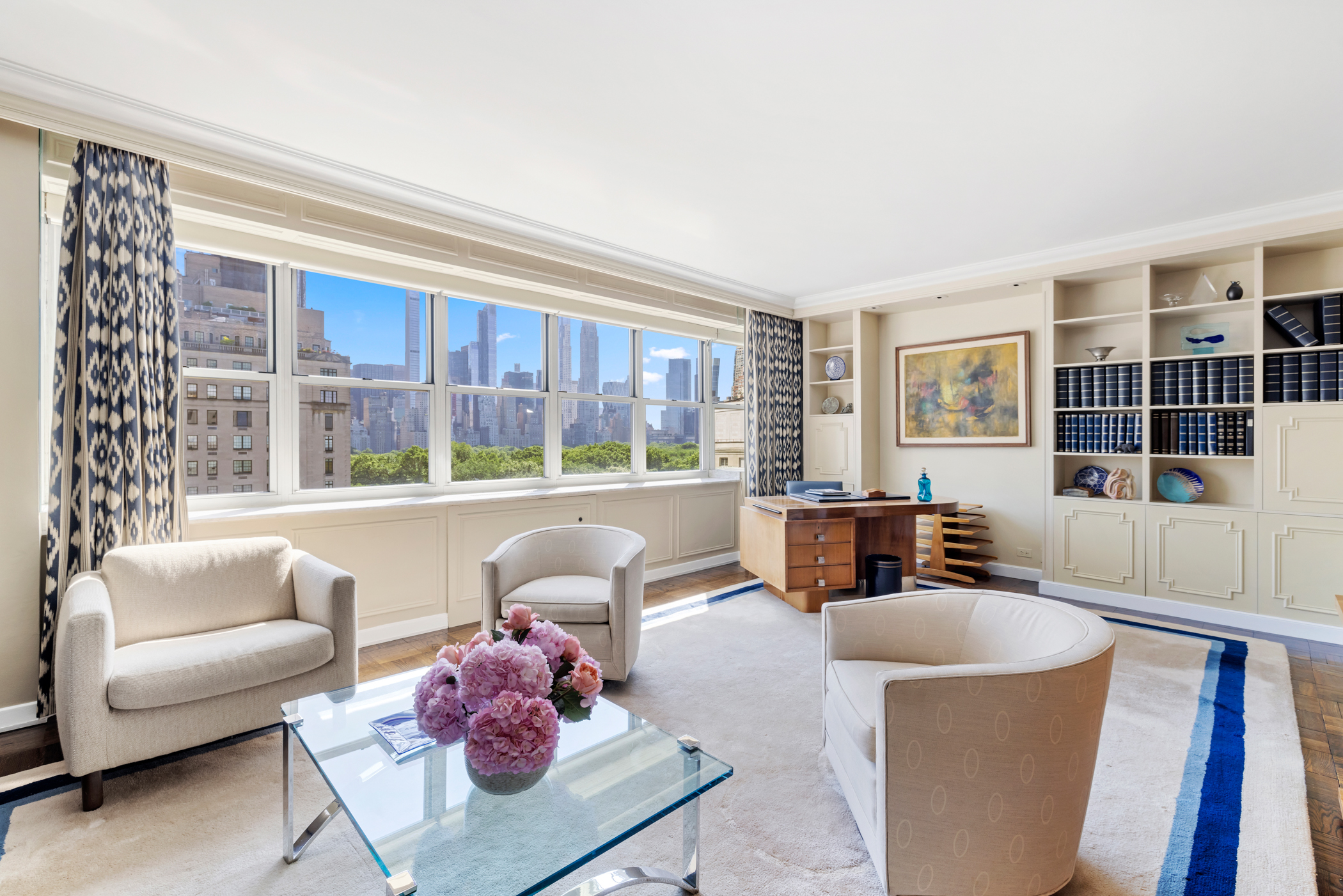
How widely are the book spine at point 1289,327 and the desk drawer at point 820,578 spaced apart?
10.2ft

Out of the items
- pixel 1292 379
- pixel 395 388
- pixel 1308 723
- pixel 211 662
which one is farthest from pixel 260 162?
pixel 1292 379

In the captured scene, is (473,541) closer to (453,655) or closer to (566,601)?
(566,601)

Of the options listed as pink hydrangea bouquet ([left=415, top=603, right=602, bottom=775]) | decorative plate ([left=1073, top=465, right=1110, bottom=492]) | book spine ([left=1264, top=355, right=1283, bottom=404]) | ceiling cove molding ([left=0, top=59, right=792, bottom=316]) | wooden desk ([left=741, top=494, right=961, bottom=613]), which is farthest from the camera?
decorative plate ([left=1073, top=465, right=1110, bottom=492])

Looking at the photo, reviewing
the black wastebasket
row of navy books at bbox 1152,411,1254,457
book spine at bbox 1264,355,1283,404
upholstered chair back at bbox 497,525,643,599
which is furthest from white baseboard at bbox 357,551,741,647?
book spine at bbox 1264,355,1283,404

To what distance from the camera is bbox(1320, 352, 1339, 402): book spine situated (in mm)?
3625

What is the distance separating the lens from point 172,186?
9.62 feet

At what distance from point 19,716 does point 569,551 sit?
93.3 inches

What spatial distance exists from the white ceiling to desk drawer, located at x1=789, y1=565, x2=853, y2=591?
235cm

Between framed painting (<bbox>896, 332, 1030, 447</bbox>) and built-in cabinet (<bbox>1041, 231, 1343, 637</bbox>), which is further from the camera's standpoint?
framed painting (<bbox>896, 332, 1030, 447</bbox>)

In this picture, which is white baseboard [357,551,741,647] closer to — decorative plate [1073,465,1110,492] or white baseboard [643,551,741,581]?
white baseboard [643,551,741,581]

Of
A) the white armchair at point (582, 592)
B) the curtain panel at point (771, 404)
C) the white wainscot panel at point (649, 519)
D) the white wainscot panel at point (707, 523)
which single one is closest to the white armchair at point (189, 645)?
the white armchair at point (582, 592)

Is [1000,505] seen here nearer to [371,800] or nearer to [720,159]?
[720,159]

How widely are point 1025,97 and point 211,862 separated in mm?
3873

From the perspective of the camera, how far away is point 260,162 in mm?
2963
